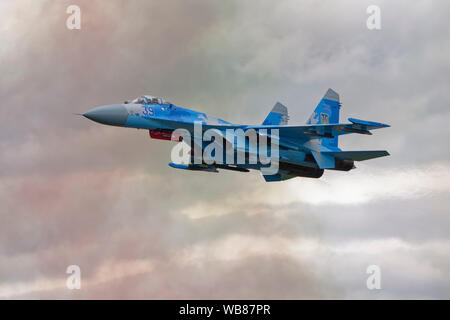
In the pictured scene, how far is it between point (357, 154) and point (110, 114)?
17249 millimetres

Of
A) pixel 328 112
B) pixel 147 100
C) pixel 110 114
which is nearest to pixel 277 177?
pixel 328 112

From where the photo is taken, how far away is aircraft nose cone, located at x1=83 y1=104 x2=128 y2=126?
5597cm

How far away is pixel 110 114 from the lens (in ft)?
185

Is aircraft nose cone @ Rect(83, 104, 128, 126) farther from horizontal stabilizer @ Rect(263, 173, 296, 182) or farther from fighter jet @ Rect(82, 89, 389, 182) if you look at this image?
horizontal stabilizer @ Rect(263, 173, 296, 182)

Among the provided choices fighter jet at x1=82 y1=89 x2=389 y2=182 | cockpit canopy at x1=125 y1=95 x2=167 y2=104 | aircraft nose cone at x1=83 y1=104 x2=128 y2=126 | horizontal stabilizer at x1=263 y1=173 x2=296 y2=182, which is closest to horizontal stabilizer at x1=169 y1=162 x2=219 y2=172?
fighter jet at x1=82 y1=89 x2=389 y2=182

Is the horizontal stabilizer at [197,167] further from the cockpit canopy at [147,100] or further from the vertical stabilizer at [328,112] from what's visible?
the vertical stabilizer at [328,112]

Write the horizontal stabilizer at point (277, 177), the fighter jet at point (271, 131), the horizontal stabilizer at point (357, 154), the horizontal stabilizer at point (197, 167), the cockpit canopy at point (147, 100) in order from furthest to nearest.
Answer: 1. the horizontal stabilizer at point (277, 177)
2. the horizontal stabilizer at point (197, 167)
3. the horizontal stabilizer at point (357, 154)
4. the cockpit canopy at point (147, 100)
5. the fighter jet at point (271, 131)

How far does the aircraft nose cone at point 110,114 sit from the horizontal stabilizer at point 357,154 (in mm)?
14442

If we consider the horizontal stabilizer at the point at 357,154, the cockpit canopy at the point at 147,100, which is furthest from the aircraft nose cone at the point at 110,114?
the horizontal stabilizer at the point at 357,154

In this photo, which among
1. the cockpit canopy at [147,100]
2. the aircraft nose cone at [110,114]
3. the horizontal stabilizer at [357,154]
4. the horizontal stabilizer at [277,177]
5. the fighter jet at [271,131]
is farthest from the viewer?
the horizontal stabilizer at [277,177]

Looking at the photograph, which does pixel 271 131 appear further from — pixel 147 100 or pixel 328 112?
pixel 147 100

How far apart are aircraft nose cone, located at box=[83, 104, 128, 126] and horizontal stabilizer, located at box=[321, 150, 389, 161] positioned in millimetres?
14442

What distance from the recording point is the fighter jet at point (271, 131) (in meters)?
57.6

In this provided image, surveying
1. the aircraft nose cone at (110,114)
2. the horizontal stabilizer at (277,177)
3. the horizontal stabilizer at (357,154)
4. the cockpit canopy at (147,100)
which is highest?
the cockpit canopy at (147,100)
